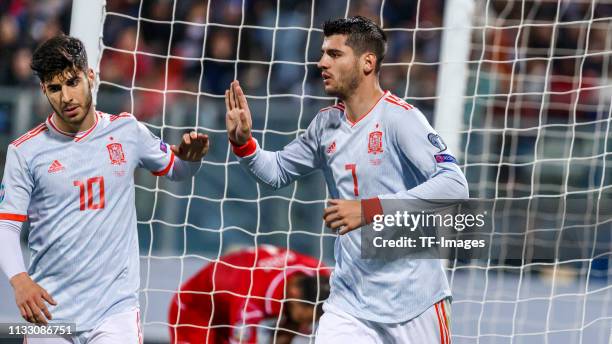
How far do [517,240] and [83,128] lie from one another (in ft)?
13.6

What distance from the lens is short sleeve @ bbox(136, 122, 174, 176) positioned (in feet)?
14.6

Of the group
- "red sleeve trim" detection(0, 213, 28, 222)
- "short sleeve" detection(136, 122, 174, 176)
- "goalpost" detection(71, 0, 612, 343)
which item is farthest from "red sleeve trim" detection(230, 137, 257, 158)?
"goalpost" detection(71, 0, 612, 343)

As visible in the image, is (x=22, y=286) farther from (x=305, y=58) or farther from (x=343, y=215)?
(x=305, y=58)

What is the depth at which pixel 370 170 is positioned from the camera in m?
4.27

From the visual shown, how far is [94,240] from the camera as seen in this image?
4.23m

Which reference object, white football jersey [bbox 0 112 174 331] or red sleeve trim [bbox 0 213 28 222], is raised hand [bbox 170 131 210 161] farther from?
red sleeve trim [bbox 0 213 28 222]

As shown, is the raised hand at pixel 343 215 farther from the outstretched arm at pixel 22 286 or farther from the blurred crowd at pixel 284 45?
the blurred crowd at pixel 284 45

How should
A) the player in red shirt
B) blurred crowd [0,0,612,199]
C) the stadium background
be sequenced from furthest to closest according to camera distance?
blurred crowd [0,0,612,199]
the stadium background
the player in red shirt

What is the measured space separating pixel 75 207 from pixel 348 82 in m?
1.21

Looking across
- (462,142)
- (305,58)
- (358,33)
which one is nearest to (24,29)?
(305,58)

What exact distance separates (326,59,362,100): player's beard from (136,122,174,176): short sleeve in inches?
29.2

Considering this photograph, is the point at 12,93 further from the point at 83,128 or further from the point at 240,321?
the point at 83,128

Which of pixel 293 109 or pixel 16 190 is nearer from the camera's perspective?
pixel 16 190

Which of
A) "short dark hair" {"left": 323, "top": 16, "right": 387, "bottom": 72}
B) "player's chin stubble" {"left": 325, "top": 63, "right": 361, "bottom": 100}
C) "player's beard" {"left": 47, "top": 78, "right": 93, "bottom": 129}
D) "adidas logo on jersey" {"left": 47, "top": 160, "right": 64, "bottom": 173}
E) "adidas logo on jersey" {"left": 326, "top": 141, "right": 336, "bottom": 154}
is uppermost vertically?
"short dark hair" {"left": 323, "top": 16, "right": 387, "bottom": 72}
